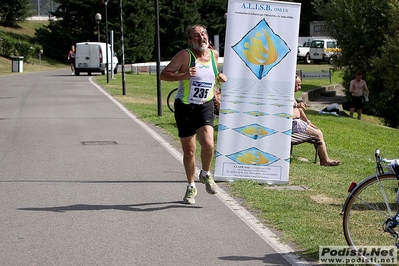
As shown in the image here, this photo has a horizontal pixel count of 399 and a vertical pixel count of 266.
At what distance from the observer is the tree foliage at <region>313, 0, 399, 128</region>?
3097cm

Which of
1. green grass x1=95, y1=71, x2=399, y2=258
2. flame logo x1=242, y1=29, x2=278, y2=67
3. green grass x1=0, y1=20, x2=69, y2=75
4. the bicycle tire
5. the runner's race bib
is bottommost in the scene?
green grass x1=0, y1=20, x2=69, y2=75

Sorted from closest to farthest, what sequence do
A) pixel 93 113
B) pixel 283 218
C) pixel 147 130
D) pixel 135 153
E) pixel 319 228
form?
pixel 319 228 → pixel 283 218 → pixel 135 153 → pixel 147 130 → pixel 93 113

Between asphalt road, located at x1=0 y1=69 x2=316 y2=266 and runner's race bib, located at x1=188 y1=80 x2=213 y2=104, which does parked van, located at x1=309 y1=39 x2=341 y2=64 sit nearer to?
asphalt road, located at x1=0 y1=69 x2=316 y2=266

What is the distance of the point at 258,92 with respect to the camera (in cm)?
1047

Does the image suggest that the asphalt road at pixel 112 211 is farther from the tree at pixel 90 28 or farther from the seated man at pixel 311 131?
the tree at pixel 90 28

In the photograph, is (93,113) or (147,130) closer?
(147,130)

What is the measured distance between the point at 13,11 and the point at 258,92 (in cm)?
7302

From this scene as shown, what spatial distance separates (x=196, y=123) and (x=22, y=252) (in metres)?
2.78

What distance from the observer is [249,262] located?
6.39m

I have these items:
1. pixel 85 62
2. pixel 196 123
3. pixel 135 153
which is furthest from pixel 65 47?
pixel 196 123

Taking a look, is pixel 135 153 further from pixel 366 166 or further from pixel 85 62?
pixel 85 62

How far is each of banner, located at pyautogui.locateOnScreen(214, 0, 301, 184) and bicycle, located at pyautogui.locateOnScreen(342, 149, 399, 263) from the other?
4093 mm

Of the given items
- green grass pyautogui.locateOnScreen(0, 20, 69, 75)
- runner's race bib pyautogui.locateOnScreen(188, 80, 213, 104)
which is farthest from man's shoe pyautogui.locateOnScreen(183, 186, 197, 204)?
green grass pyautogui.locateOnScreen(0, 20, 69, 75)

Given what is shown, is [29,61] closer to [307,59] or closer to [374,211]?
[307,59]
